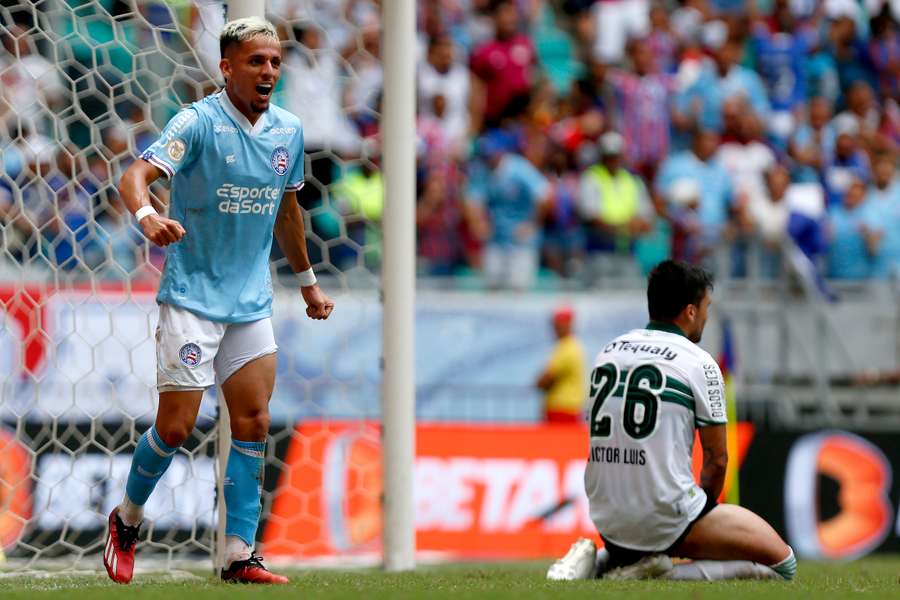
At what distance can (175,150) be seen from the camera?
5.54 metres

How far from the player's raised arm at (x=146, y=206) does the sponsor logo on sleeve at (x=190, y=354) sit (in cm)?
52

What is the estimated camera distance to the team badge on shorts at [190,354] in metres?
5.65

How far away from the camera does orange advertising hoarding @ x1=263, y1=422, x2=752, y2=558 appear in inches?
425

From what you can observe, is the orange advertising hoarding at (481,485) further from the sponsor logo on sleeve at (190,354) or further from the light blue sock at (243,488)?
the sponsor logo on sleeve at (190,354)

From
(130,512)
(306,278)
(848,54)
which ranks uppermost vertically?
(848,54)

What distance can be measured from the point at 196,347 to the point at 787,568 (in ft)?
8.29

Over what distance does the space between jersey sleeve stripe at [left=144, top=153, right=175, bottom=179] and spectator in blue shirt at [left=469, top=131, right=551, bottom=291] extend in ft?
26.2

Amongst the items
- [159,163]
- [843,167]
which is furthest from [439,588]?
[843,167]

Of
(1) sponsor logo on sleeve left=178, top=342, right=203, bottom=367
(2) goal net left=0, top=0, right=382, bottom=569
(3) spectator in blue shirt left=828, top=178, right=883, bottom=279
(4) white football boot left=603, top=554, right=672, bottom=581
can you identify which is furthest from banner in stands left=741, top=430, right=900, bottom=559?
(1) sponsor logo on sleeve left=178, top=342, right=203, bottom=367

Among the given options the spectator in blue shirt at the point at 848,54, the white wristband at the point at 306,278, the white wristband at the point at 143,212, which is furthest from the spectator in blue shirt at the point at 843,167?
the white wristband at the point at 143,212

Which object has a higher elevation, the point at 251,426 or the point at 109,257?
the point at 109,257

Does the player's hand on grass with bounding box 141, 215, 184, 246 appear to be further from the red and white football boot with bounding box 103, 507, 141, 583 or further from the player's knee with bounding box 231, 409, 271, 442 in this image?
the red and white football boot with bounding box 103, 507, 141, 583

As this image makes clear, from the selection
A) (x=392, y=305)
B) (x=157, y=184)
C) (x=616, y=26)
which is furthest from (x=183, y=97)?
(x=616, y=26)

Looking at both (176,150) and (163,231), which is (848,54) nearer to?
(176,150)
